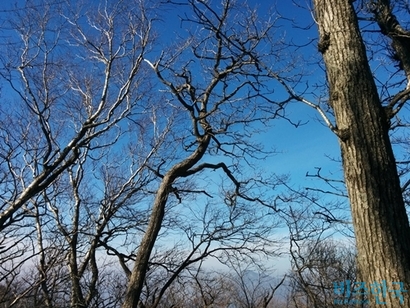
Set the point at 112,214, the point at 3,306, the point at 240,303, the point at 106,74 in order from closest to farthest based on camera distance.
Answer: the point at 3,306 → the point at 106,74 → the point at 240,303 → the point at 112,214

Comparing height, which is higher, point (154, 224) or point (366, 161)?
point (154, 224)

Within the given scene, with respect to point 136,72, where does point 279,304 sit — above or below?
below

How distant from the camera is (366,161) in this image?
6.48 ft

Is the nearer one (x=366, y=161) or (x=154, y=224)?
(x=366, y=161)

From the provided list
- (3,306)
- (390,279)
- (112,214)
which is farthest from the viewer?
(112,214)

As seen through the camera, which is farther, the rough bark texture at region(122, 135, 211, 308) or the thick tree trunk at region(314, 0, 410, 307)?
the rough bark texture at region(122, 135, 211, 308)

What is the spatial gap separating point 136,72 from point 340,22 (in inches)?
233

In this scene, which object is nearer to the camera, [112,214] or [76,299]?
[76,299]

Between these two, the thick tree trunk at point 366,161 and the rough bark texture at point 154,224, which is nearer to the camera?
the thick tree trunk at point 366,161

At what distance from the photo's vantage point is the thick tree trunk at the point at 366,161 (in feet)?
5.96

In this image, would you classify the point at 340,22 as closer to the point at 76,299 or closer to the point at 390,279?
the point at 390,279

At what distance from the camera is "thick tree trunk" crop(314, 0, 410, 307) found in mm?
1817

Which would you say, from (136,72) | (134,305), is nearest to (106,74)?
(136,72)

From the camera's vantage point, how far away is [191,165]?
6176mm
